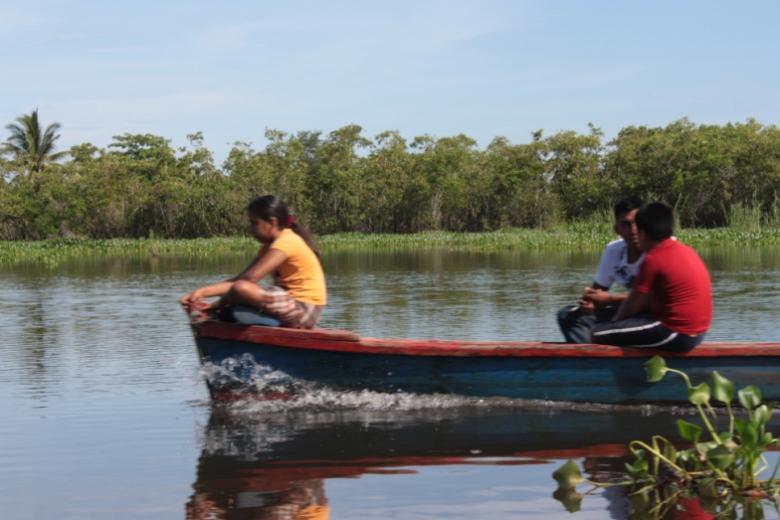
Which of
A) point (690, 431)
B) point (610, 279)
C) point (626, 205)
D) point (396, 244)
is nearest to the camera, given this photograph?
point (690, 431)

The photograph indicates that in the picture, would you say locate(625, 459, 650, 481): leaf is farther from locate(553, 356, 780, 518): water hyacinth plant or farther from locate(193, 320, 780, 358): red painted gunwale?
locate(193, 320, 780, 358): red painted gunwale

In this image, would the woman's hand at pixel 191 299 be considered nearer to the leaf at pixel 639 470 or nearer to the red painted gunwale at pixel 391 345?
the red painted gunwale at pixel 391 345

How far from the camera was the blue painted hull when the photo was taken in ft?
22.0

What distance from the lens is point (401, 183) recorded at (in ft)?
153

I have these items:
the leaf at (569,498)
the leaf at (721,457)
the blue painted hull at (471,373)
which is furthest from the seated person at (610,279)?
the leaf at (721,457)

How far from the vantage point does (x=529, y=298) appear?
49.0 ft

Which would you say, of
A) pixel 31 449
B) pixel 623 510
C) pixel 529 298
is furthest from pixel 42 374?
pixel 529 298

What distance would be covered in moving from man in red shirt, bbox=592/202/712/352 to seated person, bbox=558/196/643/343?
45cm

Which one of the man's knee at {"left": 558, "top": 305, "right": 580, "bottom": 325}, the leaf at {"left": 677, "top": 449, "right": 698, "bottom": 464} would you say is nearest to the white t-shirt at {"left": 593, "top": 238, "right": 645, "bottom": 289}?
the man's knee at {"left": 558, "top": 305, "right": 580, "bottom": 325}

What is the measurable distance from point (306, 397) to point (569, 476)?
2.36 metres

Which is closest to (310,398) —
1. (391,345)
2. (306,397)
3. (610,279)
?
(306,397)

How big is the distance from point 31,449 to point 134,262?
2316 cm

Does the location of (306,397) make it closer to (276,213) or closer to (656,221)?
(276,213)

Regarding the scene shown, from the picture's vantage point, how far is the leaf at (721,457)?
4828 mm
